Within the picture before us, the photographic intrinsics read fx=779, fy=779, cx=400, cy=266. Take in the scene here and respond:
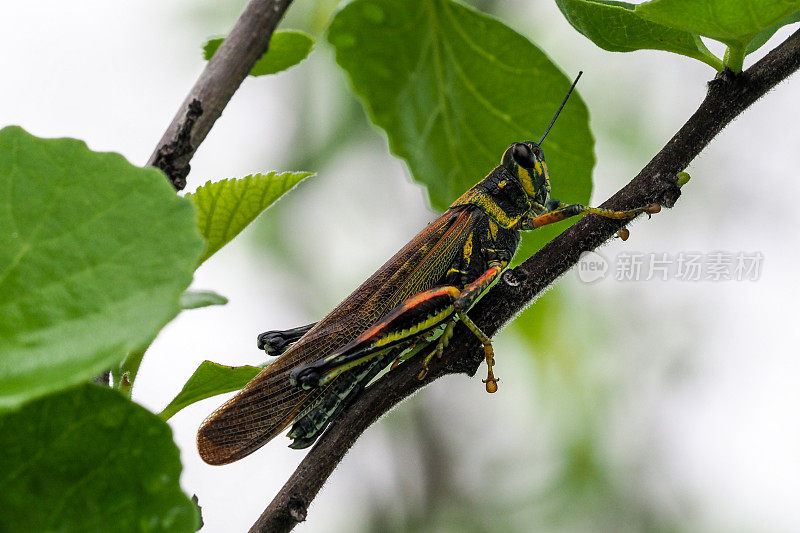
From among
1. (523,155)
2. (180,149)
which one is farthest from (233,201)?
(523,155)

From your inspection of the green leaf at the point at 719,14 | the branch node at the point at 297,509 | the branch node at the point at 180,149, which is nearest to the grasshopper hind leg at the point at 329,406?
the branch node at the point at 297,509

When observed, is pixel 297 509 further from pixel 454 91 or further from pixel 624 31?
pixel 454 91

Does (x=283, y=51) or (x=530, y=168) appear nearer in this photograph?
(x=283, y=51)

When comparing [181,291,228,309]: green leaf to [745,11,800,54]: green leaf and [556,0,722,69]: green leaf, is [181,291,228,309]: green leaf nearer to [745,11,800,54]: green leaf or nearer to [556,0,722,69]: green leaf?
[556,0,722,69]: green leaf

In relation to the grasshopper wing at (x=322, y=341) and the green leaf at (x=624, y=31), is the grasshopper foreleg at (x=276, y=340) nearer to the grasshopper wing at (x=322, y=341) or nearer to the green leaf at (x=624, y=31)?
the grasshopper wing at (x=322, y=341)

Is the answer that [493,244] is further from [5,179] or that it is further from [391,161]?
[391,161]

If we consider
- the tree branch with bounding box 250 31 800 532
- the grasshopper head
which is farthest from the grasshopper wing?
the tree branch with bounding box 250 31 800 532
